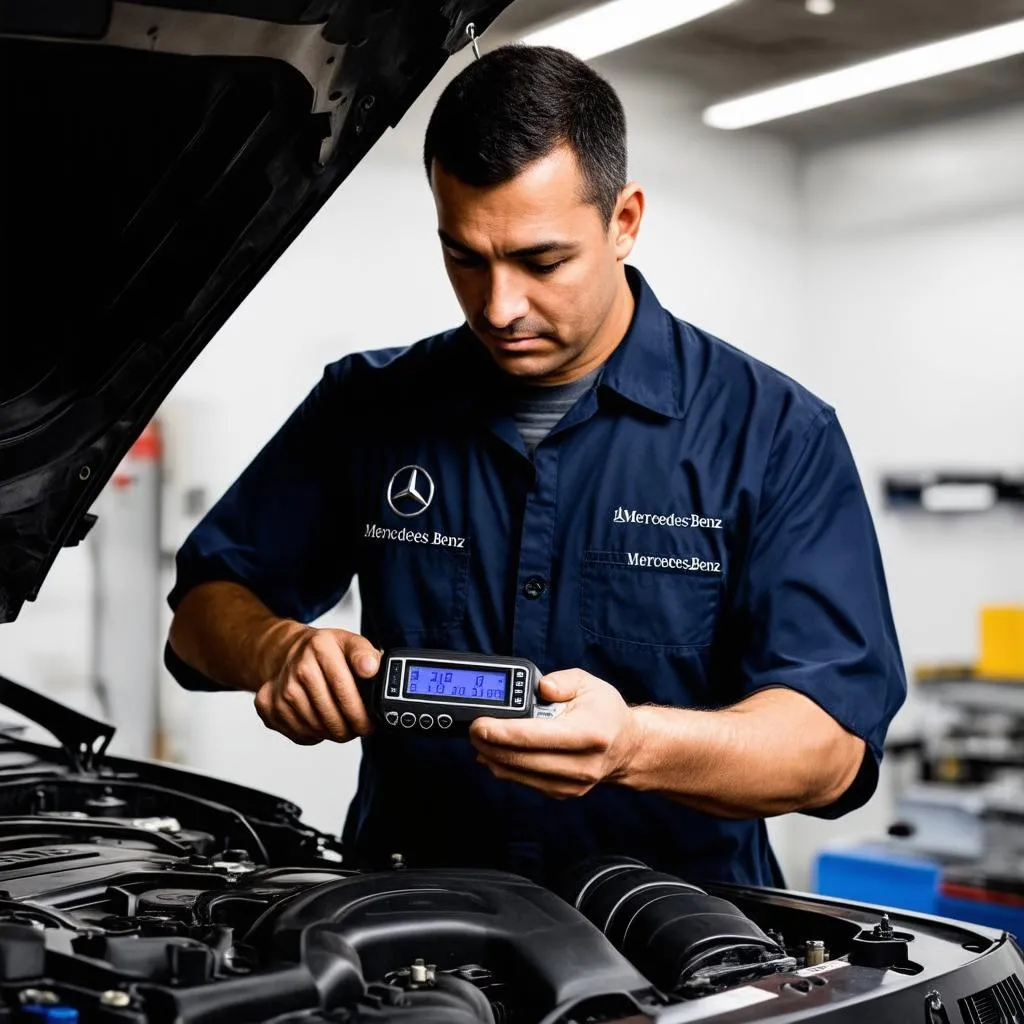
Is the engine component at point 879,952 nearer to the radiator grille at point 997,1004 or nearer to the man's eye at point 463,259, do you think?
the radiator grille at point 997,1004

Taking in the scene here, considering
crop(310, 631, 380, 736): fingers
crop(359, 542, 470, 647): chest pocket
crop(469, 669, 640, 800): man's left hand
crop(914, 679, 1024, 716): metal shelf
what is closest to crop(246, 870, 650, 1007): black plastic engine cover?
crop(469, 669, 640, 800): man's left hand

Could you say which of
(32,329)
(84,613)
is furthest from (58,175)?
(84,613)

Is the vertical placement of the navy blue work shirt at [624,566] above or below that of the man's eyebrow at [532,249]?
below

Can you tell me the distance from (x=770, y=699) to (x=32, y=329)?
0.87 meters

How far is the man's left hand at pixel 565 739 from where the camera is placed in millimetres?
1193

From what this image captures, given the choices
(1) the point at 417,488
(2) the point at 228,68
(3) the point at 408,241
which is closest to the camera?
(2) the point at 228,68

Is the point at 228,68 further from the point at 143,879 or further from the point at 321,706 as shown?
the point at 143,879

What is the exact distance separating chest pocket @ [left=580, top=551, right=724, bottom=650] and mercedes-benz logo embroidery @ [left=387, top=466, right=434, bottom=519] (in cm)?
27

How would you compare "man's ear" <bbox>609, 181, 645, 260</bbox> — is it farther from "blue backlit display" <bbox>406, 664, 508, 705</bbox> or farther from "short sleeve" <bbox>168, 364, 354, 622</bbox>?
"blue backlit display" <bbox>406, 664, 508, 705</bbox>

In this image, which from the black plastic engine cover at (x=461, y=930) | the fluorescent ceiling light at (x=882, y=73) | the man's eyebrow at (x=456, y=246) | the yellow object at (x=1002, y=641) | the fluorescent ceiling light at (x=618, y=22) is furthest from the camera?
the yellow object at (x=1002, y=641)

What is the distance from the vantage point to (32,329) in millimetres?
1457

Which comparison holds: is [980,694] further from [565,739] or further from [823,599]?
[565,739]

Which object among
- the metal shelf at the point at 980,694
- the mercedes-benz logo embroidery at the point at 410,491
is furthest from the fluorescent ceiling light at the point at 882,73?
the mercedes-benz logo embroidery at the point at 410,491

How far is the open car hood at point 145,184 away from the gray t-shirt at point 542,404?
0.40 m
